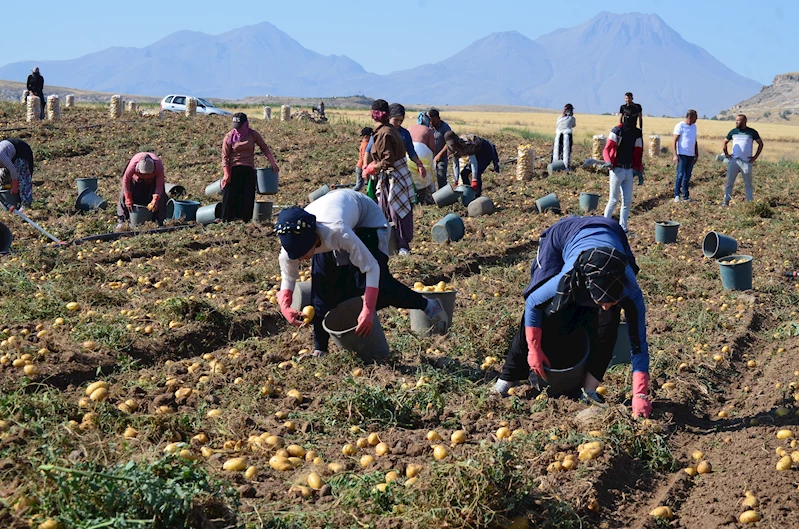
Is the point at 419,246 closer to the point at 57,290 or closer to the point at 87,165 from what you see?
the point at 57,290

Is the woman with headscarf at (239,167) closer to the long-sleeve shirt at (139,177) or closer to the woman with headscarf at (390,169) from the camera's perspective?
the long-sleeve shirt at (139,177)

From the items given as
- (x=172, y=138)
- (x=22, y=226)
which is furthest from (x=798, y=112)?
(x=22, y=226)

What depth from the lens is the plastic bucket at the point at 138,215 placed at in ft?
34.6

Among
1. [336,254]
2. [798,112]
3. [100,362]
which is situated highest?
[798,112]

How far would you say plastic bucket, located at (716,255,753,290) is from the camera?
7946mm

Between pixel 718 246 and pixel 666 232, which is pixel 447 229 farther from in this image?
pixel 718 246

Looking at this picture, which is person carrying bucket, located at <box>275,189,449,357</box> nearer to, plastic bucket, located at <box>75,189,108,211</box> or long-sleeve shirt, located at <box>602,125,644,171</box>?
long-sleeve shirt, located at <box>602,125,644,171</box>

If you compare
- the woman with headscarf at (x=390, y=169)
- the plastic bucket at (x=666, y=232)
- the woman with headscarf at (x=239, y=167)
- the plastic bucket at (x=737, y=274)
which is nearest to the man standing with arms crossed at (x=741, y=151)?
the plastic bucket at (x=666, y=232)

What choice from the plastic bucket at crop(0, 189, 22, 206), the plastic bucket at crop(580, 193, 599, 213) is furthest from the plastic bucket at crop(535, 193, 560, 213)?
the plastic bucket at crop(0, 189, 22, 206)

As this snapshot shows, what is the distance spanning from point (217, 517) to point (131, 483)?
39 centimetres

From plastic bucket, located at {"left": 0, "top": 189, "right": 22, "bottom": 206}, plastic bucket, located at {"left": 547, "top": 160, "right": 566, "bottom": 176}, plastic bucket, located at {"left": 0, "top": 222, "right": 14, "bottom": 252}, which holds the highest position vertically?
plastic bucket, located at {"left": 547, "top": 160, "right": 566, "bottom": 176}

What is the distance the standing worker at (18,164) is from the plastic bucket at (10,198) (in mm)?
120

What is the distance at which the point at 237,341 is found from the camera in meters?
6.36

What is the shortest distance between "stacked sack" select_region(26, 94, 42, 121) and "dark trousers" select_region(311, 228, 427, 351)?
20.7 m
